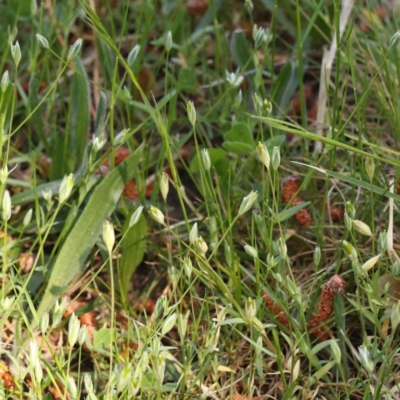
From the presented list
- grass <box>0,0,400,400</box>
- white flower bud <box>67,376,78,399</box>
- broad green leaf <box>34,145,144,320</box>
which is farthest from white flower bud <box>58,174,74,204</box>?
white flower bud <box>67,376,78,399</box>

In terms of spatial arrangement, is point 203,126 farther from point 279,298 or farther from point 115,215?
point 279,298

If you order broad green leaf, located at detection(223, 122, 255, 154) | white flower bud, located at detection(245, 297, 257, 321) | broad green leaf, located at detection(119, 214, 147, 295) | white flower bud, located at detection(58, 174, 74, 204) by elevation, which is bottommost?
broad green leaf, located at detection(119, 214, 147, 295)

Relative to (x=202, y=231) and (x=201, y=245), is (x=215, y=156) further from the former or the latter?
(x=201, y=245)

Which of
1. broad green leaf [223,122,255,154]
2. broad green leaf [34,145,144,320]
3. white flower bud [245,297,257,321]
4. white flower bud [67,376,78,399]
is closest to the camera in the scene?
white flower bud [67,376,78,399]

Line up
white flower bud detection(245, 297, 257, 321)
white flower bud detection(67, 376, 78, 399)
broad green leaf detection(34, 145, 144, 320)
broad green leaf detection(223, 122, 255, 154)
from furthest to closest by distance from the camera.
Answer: broad green leaf detection(223, 122, 255, 154), broad green leaf detection(34, 145, 144, 320), white flower bud detection(245, 297, 257, 321), white flower bud detection(67, 376, 78, 399)

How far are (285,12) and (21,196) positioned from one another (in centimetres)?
104

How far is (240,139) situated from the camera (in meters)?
1.43

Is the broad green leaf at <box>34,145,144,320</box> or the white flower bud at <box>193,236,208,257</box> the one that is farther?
the broad green leaf at <box>34,145,144,320</box>

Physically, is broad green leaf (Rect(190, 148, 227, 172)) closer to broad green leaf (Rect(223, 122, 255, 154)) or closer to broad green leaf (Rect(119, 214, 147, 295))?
broad green leaf (Rect(223, 122, 255, 154))

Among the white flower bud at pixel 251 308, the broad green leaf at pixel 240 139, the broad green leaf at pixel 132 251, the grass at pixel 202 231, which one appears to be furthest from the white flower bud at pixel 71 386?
the broad green leaf at pixel 240 139

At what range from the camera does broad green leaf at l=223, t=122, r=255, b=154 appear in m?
1.40

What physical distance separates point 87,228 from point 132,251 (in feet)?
0.37

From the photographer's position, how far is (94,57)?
1941 millimetres

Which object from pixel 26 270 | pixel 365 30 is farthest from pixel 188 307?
pixel 365 30
